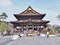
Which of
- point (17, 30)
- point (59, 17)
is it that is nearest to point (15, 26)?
point (17, 30)

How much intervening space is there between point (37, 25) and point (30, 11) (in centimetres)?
538

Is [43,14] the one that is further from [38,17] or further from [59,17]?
[59,17]

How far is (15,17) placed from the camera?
7781cm

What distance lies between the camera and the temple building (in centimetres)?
7351

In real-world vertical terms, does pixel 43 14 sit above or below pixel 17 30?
above

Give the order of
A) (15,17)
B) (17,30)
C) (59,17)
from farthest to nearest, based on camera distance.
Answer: (59,17) < (15,17) < (17,30)

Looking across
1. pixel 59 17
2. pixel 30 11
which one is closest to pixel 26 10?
pixel 30 11

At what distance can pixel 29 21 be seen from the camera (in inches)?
2894

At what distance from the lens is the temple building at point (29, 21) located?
241ft

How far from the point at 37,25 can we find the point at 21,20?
5562 mm

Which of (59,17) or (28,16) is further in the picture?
(59,17)

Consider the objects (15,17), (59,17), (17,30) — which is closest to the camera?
(17,30)

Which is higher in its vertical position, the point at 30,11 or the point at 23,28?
the point at 30,11

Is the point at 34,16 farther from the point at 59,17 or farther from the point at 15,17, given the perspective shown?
the point at 59,17
